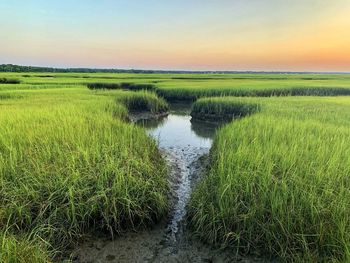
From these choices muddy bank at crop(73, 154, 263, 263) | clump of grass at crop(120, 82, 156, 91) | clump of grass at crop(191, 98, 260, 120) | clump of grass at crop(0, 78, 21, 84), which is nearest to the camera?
muddy bank at crop(73, 154, 263, 263)

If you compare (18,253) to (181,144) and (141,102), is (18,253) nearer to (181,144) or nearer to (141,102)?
(181,144)

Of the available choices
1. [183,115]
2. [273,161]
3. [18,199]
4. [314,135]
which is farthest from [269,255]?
[183,115]

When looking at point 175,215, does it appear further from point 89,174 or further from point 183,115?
point 183,115

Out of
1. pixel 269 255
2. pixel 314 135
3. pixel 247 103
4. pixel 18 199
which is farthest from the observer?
pixel 247 103

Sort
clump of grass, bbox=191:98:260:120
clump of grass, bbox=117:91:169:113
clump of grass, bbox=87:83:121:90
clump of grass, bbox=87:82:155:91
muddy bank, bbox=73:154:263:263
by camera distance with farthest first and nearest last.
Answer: clump of grass, bbox=87:83:121:90, clump of grass, bbox=87:82:155:91, clump of grass, bbox=117:91:169:113, clump of grass, bbox=191:98:260:120, muddy bank, bbox=73:154:263:263

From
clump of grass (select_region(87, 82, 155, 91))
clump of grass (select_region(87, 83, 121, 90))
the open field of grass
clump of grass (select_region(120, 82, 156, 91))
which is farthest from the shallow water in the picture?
clump of grass (select_region(87, 83, 121, 90))

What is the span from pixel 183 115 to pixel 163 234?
48.3 ft

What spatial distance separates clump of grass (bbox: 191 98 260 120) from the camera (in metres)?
16.4

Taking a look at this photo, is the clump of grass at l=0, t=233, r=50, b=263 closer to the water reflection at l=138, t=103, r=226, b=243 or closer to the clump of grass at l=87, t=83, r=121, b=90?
the water reflection at l=138, t=103, r=226, b=243

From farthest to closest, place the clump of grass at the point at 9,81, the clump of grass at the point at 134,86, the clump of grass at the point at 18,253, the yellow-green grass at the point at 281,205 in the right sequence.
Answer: the clump of grass at the point at 9,81, the clump of grass at the point at 134,86, the yellow-green grass at the point at 281,205, the clump of grass at the point at 18,253

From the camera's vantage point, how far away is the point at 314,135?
8289mm

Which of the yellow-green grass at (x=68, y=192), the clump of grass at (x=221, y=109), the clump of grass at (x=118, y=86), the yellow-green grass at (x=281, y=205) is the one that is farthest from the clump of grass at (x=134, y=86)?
the yellow-green grass at (x=281, y=205)

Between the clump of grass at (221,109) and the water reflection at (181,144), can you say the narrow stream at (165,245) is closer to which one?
the water reflection at (181,144)

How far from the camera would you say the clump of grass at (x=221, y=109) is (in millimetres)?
16406
